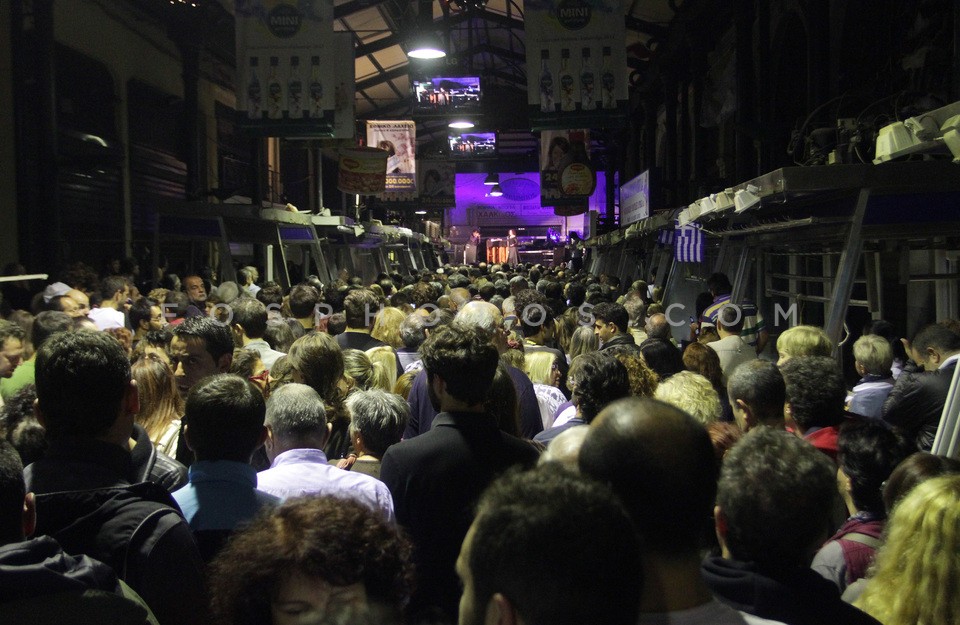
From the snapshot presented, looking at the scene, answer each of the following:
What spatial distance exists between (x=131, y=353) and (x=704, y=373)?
3.90 meters

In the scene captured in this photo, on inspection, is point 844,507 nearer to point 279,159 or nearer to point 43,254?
point 43,254

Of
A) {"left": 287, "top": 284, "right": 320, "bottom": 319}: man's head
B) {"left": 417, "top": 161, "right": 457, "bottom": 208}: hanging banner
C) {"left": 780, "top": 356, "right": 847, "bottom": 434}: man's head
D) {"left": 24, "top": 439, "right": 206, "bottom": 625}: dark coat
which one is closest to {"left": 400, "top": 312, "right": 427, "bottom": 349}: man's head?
{"left": 287, "top": 284, "right": 320, "bottom": 319}: man's head

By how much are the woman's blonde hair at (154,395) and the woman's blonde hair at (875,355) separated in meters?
4.09

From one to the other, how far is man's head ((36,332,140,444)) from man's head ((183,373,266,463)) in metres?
0.27

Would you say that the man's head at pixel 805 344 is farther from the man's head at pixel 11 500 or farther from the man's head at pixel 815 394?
the man's head at pixel 11 500

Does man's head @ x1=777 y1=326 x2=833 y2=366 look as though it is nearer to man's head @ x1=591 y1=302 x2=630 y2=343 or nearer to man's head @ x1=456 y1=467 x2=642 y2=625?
man's head @ x1=591 y1=302 x2=630 y2=343

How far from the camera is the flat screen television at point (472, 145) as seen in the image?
29.4 m

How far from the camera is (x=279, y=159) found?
2806 centimetres

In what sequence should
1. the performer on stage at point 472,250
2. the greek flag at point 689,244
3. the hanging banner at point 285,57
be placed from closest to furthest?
the greek flag at point 689,244, the hanging banner at point 285,57, the performer on stage at point 472,250

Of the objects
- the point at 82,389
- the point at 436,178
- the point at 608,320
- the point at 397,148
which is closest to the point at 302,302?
the point at 608,320

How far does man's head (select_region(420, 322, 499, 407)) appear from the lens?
10.9 feet

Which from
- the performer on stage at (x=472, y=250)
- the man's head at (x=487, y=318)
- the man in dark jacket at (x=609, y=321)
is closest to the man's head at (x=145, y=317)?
the man's head at (x=487, y=318)

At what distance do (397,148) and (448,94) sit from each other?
193 inches

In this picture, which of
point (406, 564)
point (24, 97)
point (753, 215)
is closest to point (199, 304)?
point (24, 97)
